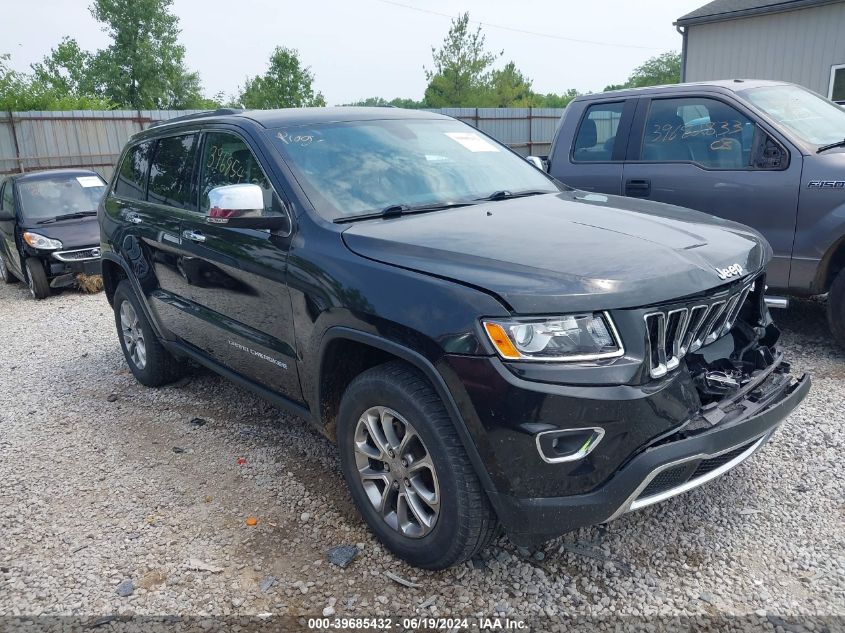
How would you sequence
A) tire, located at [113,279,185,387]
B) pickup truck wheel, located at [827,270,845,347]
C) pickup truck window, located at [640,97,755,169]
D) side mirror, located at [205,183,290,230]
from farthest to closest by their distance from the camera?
pickup truck window, located at [640,97,755,169] < tire, located at [113,279,185,387] < pickup truck wheel, located at [827,270,845,347] < side mirror, located at [205,183,290,230]

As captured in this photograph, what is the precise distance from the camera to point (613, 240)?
8.65 feet

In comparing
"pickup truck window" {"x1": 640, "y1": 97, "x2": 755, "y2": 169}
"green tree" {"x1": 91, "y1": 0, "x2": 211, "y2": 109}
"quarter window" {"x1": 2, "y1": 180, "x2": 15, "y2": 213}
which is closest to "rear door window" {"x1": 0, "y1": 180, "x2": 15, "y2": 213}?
"quarter window" {"x1": 2, "y1": 180, "x2": 15, "y2": 213}

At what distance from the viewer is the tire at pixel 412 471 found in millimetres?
2391

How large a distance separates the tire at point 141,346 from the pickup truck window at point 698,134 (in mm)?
4054

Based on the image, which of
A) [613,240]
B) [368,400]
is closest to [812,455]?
[613,240]

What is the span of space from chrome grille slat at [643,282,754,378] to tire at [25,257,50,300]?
28.6 feet

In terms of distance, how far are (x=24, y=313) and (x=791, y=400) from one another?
27.9ft

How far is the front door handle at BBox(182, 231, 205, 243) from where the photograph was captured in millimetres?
3723

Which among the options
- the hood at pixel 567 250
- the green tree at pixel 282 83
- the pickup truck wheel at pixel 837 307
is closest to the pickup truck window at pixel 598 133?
the pickup truck wheel at pixel 837 307

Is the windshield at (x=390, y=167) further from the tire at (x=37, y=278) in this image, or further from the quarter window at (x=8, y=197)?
the quarter window at (x=8, y=197)

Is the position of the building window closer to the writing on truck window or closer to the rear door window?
the writing on truck window

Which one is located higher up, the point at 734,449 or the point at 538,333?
the point at 538,333

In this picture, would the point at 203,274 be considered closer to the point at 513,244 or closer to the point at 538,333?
the point at 513,244

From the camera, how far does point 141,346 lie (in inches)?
197
